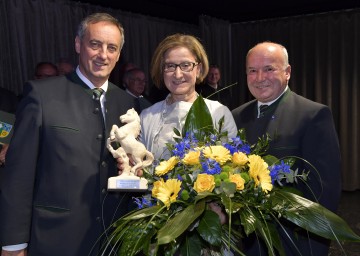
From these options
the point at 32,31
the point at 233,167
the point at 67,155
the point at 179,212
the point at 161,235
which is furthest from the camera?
the point at 32,31

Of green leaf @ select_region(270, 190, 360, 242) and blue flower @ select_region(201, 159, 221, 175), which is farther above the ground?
blue flower @ select_region(201, 159, 221, 175)

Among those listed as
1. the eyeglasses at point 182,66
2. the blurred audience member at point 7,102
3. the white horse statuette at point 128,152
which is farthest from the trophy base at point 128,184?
the blurred audience member at point 7,102

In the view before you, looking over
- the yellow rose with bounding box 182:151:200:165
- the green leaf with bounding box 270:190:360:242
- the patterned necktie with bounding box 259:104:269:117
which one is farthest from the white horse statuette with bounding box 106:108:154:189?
the patterned necktie with bounding box 259:104:269:117

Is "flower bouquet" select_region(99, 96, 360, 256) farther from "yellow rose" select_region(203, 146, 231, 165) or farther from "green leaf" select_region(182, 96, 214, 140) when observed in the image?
"green leaf" select_region(182, 96, 214, 140)

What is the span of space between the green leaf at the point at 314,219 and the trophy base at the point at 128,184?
0.47 metres

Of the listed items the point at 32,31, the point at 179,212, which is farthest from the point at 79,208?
the point at 32,31

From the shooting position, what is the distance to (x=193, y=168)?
1.46 metres

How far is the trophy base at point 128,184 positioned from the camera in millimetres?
1657

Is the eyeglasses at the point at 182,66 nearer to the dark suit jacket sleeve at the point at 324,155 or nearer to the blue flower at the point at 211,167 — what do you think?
the dark suit jacket sleeve at the point at 324,155

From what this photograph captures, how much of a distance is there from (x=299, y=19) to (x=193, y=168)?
252 inches

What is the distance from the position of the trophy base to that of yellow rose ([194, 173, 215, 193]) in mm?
333

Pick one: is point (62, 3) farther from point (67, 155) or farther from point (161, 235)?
point (161, 235)

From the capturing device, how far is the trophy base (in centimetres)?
166

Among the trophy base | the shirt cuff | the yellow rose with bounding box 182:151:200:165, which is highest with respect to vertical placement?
the yellow rose with bounding box 182:151:200:165
